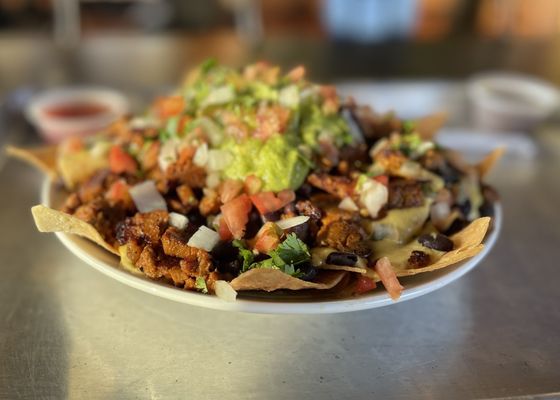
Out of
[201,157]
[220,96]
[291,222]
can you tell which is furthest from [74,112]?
[291,222]

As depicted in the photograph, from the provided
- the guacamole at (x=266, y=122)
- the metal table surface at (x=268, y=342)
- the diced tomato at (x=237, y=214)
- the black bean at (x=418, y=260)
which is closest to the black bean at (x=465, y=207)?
the metal table surface at (x=268, y=342)

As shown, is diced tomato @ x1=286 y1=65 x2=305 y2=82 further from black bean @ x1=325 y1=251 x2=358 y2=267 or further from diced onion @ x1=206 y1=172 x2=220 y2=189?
black bean @ x1=325 y1=251 x2=358 y2=267

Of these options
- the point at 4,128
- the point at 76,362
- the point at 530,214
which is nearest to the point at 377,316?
the point at 76,362

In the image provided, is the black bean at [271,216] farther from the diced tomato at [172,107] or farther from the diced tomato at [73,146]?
the diced tomato at [73,146]

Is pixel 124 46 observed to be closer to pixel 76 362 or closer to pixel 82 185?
pixel 82 185

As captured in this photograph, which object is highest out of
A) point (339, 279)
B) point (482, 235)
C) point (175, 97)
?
point (175, 97)

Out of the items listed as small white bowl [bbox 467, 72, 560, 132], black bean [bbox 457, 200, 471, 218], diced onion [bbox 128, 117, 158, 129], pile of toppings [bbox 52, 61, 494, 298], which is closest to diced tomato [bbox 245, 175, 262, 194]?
pile of toppings [bbox 52, 61, 494, 298]
